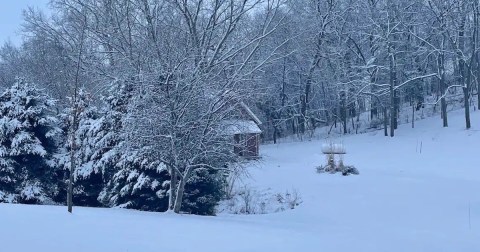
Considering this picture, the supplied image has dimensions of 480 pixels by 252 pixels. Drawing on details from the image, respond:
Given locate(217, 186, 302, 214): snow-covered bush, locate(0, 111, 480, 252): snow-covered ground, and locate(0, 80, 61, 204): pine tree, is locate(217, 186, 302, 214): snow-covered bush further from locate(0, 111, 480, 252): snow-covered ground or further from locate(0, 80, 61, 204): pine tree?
locate(0, 80, 61, 204): pine tree

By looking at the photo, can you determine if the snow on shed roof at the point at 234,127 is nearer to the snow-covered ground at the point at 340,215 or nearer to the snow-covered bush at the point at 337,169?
the snow-covered ground at the point at 340,215

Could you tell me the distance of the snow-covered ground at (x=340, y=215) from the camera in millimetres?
8656

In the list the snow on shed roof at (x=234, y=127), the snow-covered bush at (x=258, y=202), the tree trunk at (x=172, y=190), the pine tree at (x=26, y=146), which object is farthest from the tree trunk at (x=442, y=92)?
the pine tree at (x=26, y=146)

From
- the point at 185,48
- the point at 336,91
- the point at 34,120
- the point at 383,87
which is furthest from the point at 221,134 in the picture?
the point at 336,91

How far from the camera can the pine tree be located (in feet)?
59.6

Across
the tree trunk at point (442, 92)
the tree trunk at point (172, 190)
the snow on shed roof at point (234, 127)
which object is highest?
the tree trunk at point (442, 92)

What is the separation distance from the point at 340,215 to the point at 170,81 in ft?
21.9

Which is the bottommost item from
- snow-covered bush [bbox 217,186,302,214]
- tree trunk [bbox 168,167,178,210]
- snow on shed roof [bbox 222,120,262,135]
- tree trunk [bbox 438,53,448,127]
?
snow-covered bush [bbox 217,186,302,214]

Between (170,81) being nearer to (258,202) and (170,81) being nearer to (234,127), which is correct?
(234,127)

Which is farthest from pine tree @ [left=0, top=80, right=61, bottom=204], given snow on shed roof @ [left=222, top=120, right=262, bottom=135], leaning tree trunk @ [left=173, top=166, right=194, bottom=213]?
snow on shed roof @ [left=222, top=120, right=262, bottom=135]

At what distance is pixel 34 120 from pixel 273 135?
2276 cm

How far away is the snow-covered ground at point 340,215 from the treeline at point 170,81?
1754 mm

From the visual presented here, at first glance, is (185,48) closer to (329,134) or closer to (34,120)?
(34,120)

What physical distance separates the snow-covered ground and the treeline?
1.75 meters
